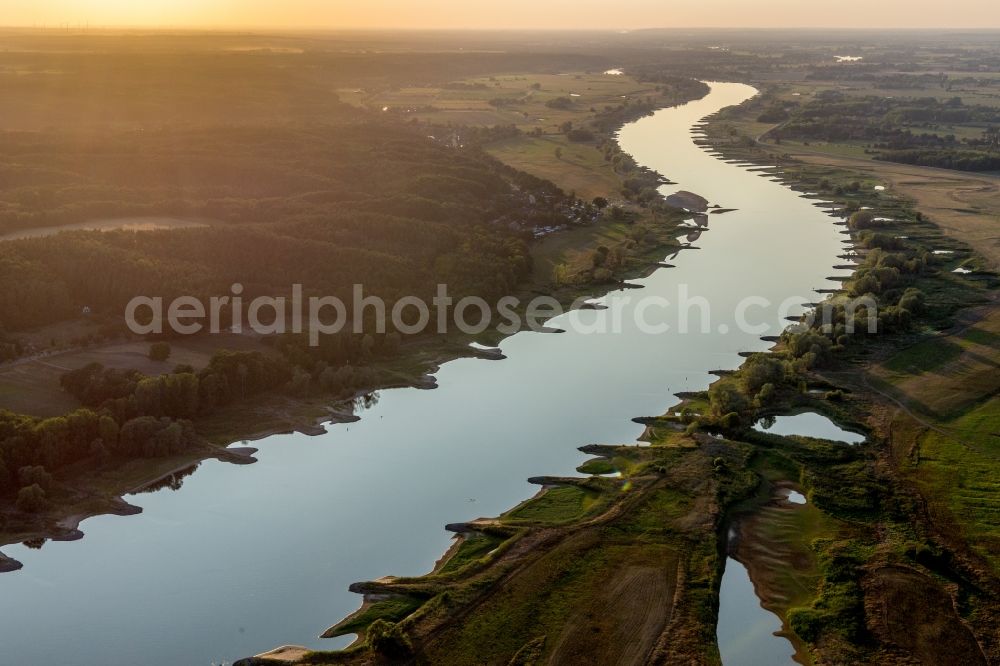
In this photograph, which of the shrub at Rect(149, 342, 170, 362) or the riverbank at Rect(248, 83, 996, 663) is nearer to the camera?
the riverbank at Rect(248, 83, 996, 663)

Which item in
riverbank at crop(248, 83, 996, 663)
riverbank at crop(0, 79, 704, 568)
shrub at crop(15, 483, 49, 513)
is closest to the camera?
riverbank at crop(248, 83, 996, 663)

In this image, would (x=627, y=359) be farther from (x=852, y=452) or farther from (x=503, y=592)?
(x=503, y=592)

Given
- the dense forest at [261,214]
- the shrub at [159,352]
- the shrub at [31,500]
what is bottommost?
the shrub at [31,500]

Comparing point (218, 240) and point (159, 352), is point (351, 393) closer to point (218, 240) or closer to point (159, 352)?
point (159, 352)

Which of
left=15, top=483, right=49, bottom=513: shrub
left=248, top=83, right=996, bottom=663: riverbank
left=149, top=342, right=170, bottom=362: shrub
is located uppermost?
left=149, top=342, right=170, bottom=362: shrub

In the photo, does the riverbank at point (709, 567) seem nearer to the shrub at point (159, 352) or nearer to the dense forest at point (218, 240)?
the dense forest at point (218, 240)

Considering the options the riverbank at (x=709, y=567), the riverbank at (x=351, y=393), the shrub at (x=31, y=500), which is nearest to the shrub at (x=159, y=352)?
the riverbank at (x=351, y=393)

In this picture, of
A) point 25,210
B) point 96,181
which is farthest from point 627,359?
point 96,181

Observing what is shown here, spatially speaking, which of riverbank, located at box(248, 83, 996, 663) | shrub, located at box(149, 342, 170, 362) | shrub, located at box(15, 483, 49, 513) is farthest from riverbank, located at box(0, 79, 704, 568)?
riverbank, located at box(248, 83, 996, 663)

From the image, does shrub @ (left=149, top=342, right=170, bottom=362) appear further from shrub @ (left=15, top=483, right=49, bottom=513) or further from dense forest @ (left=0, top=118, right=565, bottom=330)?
shrub @ (left=15, top=483, right=49, bottom=513)

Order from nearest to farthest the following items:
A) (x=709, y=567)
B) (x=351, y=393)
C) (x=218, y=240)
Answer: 1. (x=709, y=567)
2. (x=351, y=393)
3. (x=218, y=240)

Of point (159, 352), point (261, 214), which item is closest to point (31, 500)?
point (159, 352)
